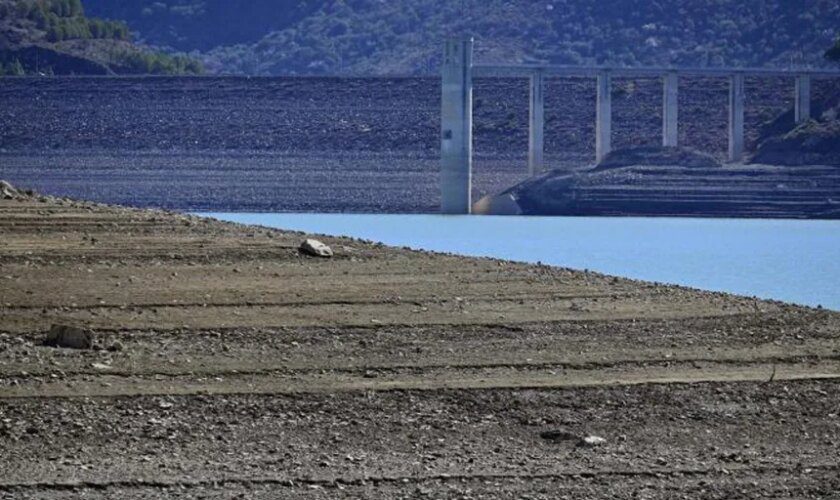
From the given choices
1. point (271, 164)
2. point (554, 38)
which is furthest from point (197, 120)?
point (554, 38)

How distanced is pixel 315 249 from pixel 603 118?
49.4 m

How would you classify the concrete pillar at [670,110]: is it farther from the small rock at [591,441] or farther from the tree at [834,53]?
the small rock at [591,441]

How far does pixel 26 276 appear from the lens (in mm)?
18656

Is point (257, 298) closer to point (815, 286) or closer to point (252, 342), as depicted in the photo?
point (252, 342)

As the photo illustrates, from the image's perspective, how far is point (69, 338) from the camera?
603 inches

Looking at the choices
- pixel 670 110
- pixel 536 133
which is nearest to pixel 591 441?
pixel 536 133

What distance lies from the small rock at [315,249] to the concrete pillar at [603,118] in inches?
1874

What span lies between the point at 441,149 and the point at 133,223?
45.6 metres

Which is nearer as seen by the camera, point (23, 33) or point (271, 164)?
point (271, 164)

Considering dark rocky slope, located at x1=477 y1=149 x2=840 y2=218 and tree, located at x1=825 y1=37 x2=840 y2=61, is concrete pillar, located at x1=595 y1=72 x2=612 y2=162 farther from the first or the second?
tree, located at x1=825 y1=37 x2=840 y2=61

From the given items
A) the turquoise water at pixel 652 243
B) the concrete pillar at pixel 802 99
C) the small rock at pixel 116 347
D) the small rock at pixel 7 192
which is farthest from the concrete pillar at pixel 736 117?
the small rock at pixel 116 347

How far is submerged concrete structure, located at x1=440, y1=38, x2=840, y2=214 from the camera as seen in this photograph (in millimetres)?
67500

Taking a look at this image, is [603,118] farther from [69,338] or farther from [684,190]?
[69,338]

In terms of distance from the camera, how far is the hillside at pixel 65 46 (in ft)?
273
